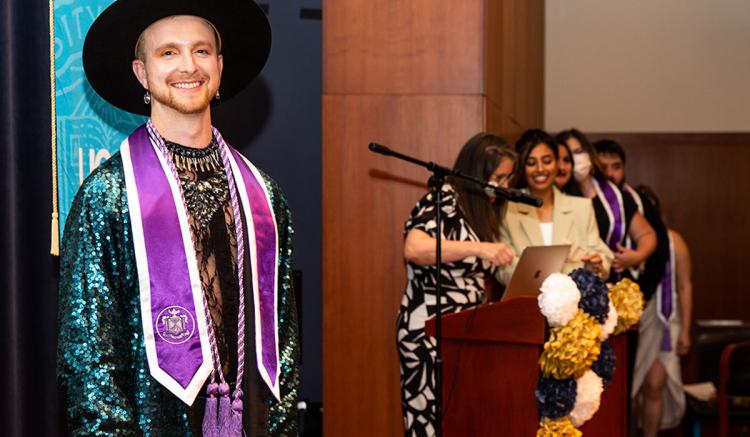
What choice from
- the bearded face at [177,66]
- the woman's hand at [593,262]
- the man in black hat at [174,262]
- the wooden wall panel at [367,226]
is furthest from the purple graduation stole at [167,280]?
the woman's hand at [593,262]

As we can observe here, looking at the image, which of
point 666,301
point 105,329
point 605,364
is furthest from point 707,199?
point 105,329

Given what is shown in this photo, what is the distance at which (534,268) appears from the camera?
394cm

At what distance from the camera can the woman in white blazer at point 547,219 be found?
457 cm

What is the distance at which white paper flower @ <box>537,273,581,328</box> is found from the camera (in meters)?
3.51

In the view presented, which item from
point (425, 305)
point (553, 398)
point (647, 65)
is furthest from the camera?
point (647, 65)

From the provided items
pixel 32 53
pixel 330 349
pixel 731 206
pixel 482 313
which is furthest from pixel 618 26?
pixel 32 53

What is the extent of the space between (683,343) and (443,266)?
2.67m

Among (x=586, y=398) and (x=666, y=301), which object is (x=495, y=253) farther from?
(x=666, y=301)

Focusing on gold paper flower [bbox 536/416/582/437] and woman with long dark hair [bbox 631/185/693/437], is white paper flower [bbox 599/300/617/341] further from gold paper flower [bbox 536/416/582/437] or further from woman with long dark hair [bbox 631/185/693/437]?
woman with long dark hair [bbox 631/185/693/437]

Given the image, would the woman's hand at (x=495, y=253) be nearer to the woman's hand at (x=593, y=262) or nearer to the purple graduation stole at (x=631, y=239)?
the woman's hand at (x=593, y=262)

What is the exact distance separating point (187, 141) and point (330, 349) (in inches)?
96.8

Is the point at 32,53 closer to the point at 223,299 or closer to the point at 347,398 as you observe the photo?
the point at 223,299

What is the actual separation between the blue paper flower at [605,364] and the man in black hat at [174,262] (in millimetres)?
1761

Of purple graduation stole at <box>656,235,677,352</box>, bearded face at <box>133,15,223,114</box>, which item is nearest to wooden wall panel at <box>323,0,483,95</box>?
purple graduation stole at <box>656,235,677,352</box>
